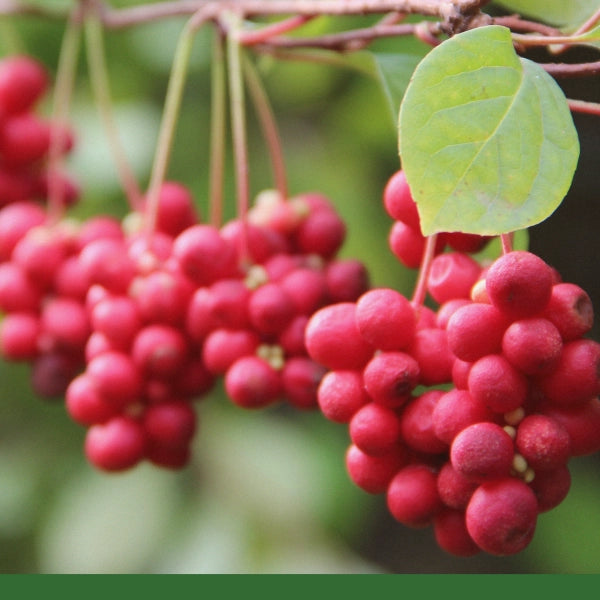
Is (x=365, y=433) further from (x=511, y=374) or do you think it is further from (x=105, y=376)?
(x=105, y=376)

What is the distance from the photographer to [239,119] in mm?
954

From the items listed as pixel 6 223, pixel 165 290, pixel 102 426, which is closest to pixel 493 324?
pixel 165 290

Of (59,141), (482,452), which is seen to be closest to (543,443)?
(482,452)

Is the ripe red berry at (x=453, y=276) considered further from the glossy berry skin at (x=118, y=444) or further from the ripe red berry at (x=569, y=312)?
the glossy berry skin at (x=118, y=444)

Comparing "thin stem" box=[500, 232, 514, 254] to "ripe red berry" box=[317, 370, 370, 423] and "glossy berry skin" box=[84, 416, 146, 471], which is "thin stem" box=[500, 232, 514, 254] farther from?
"glossy berry skin" box=[84, 416, 146, 471]

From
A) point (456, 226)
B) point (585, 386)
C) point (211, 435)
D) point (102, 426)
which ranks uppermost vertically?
point (456, 226)

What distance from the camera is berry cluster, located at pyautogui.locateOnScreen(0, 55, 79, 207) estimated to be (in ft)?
4.16

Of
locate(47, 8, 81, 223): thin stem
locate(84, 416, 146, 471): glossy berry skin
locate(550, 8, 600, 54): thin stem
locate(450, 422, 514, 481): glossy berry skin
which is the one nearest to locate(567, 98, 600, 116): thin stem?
locate(550, 8, 600, 54): thin stem

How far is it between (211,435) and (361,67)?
2.87ft

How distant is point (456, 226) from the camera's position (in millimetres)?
609

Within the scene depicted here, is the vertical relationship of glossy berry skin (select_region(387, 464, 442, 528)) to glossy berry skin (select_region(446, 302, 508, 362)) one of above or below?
below

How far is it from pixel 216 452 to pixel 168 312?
32.3 inches

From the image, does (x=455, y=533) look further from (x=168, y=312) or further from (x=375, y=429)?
(x=168, y=312)

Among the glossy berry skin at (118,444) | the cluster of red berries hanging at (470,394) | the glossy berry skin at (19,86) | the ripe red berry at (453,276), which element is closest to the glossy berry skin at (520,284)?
the cluster of red berries hanging at (470,394)
